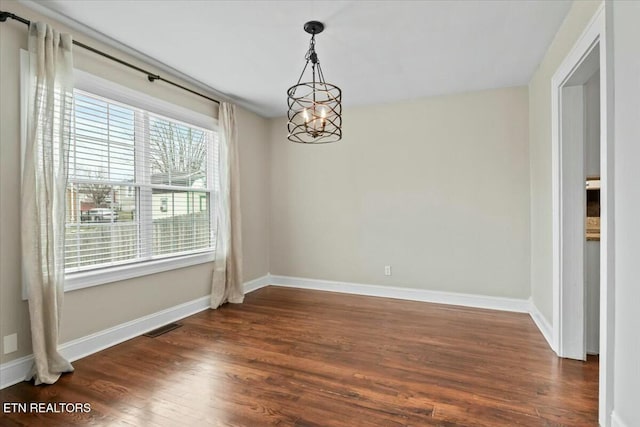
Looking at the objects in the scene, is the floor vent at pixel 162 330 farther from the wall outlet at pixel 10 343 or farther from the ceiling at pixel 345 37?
the ceiling at pixel 345 37

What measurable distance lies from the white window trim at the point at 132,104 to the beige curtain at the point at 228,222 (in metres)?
0.16

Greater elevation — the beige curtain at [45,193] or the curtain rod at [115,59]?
the curtain rod at [115,59]

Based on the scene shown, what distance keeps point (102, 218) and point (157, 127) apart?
3.66ft

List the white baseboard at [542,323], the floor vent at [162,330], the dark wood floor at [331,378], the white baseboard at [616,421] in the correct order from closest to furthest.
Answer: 1. the white baseboard at [616,421]
2. the dark wood floor at [331,378]
3. the white baseboard at [542,323]
4. the floor vent at [162,330]

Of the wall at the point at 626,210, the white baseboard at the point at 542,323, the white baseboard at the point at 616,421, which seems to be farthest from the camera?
the white baseboard at the point at 542,323

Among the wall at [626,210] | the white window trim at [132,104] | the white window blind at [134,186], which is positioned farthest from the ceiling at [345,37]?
the wall at [626,210]

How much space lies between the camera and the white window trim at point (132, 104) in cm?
233

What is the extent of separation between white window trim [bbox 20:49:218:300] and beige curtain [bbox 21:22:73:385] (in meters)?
0.09

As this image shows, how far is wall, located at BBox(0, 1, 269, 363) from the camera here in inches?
87.7

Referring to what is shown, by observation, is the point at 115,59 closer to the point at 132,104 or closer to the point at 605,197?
the point at 132,104

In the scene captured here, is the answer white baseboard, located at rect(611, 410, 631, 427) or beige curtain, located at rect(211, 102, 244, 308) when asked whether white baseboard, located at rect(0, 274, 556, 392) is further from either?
beige curtain, located at rect(211, 102, 244, 308)

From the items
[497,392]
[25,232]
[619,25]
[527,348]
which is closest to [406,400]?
[497,392]

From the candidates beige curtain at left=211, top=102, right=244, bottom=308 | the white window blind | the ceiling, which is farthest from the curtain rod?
beige curtain at left=211, top=102, right=244, bottom=308

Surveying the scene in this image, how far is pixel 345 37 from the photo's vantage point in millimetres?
2680
